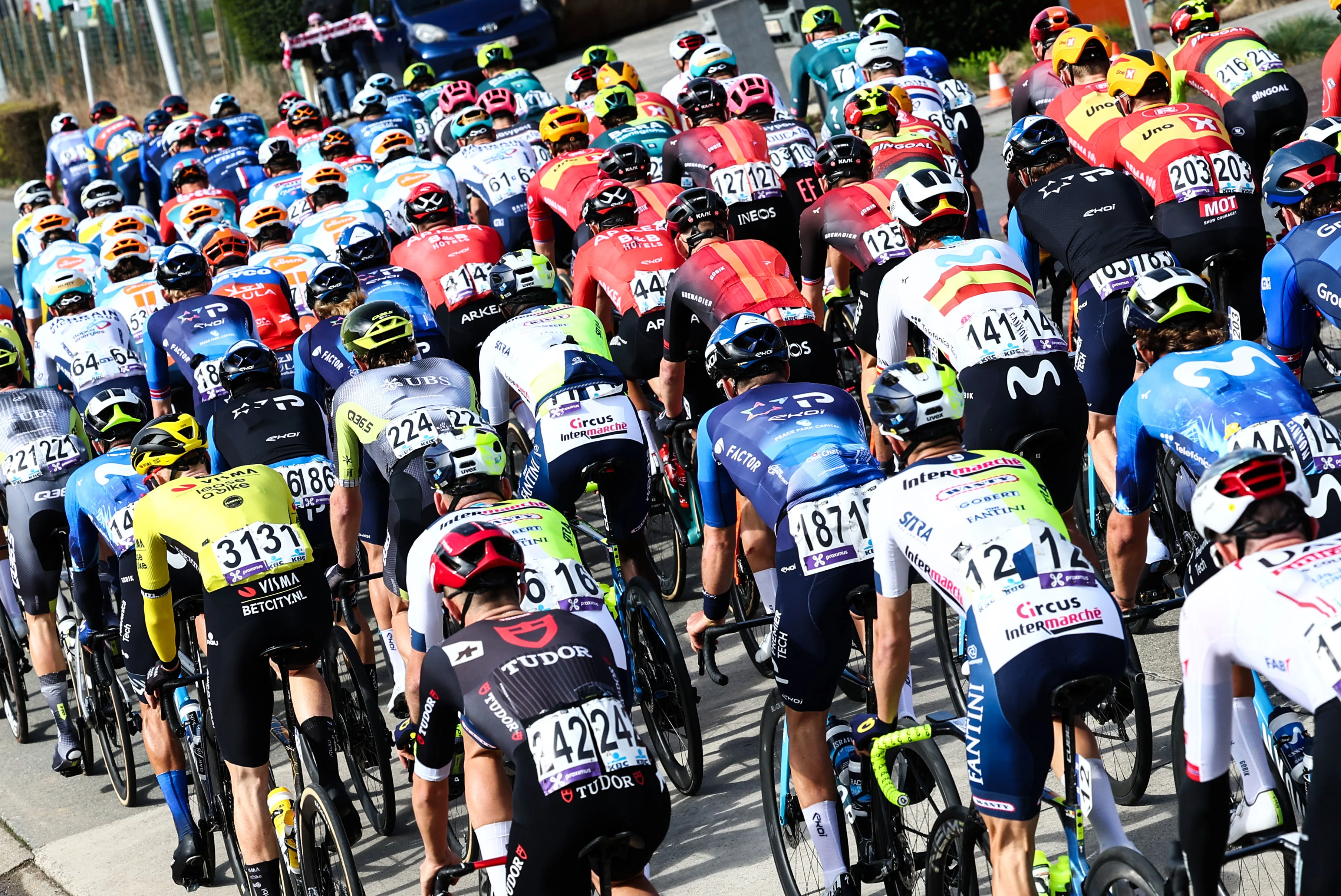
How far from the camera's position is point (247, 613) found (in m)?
6.79

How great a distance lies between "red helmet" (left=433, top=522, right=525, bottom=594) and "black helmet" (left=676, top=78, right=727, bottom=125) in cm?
729

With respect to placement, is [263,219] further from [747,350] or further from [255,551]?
[747,350]

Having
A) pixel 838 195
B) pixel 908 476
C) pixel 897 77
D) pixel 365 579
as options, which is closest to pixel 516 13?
pixel 897 77

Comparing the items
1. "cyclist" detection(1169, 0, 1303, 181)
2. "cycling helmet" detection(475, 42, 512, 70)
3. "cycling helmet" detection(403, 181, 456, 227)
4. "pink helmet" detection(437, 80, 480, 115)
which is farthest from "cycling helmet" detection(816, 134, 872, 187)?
"cycling helmet" detection(475, 42, 512, 70)

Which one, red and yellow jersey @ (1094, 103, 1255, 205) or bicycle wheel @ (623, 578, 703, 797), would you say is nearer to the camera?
bicycle wheel @ (623, 578, 703, 797)

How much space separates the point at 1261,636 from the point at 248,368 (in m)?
6.38

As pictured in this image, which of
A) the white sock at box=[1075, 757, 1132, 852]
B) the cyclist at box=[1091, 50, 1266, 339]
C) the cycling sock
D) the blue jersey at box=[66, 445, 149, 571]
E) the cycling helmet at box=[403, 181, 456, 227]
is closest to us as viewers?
the white sock at box=[1075, 757, 1132, 852]

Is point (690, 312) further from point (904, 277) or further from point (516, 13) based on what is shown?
point (516, 13)

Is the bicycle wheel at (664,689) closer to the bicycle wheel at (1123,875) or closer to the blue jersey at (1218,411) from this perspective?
the blue jersey at (1218,411)

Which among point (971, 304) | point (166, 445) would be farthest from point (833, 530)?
point (166, 445)

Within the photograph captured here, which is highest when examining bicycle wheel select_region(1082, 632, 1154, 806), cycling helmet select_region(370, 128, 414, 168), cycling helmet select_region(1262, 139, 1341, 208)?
cycling helmet select_region(370, 128, 414, 168)

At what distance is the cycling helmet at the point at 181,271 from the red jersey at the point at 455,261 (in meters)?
1.45

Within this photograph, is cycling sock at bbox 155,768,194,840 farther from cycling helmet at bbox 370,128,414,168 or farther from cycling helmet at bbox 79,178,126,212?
cycling helmet at bbox 79,178,126,212

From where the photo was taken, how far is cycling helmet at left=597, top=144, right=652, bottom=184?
1106cm
